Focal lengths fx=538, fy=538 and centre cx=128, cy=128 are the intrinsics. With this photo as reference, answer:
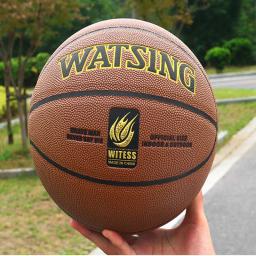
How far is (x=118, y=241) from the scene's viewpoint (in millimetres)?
2719

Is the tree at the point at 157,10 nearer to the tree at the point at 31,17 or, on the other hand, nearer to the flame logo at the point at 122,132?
the tree at the point at 31,17

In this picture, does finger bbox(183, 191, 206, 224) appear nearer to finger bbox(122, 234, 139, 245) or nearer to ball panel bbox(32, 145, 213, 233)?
ball panel bbox(32, 145, 213, 233)

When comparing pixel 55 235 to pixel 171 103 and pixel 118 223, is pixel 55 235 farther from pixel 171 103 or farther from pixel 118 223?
pixel 171 103

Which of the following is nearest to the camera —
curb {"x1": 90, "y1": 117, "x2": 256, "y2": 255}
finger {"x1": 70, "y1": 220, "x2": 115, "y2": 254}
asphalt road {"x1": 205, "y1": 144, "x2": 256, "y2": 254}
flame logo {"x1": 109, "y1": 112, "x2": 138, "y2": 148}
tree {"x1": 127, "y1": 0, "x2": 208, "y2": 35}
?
flame logo {"x1": 109, "y1": 112, "x2": 138, "y2": 148}

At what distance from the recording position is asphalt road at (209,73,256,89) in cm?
2000

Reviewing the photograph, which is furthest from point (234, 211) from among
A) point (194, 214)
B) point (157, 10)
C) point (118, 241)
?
point (157, 10)

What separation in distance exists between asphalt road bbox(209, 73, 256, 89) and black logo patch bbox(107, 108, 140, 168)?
55.2 feet

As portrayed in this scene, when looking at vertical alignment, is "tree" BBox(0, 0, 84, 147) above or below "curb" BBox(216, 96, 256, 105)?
above

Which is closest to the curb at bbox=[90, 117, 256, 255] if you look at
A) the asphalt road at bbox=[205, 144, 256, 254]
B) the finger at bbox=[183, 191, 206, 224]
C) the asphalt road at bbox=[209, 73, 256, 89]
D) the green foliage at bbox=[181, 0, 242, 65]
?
the asphalt road at bbox=[205, 144, 256, 254]

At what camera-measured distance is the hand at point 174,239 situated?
2.88 meters

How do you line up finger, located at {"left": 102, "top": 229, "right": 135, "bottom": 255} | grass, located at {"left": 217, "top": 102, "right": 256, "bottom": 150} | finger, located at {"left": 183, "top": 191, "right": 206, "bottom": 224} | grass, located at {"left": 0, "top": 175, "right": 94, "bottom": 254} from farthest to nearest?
1. grass, located at {"left": 217, "top": 102, "right": 256, "bottom": 150}
2. grass, located at {"left": 0, "top": 175, "right": 94, "bottom": 254}
3. finger, located at {"left": 183, "top": 191, "right": 206, "bottom": 224}
4. finger, located at {"left": 102, "top": 229, "right": 135, "bottom": 255}

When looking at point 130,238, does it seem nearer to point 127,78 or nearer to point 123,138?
point 123,138

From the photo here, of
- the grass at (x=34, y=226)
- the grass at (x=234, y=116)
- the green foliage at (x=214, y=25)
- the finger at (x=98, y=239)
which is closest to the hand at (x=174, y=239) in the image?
the finger at (x=98, y=239)

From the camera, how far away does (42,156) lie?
279 centimetres
